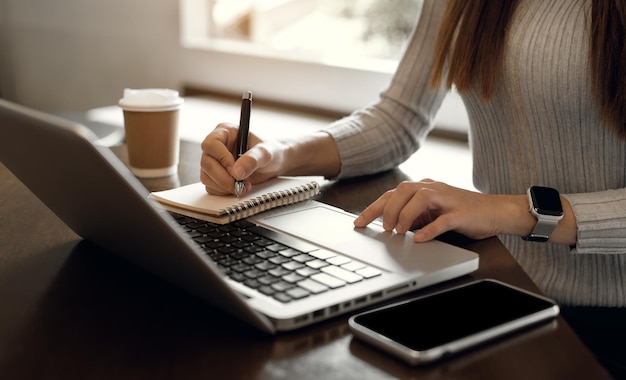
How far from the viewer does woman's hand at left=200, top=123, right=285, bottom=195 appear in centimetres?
91

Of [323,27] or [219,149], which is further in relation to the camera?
[323,27]

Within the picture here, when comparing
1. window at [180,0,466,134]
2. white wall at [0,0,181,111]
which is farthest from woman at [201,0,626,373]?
white wall at [0,0,181,111]

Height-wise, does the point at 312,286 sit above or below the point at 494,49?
below

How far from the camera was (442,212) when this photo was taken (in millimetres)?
820

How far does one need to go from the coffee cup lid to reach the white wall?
45.7 inches

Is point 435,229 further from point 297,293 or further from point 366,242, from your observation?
point 297,293

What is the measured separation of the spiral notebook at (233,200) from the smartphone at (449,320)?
0.93ft

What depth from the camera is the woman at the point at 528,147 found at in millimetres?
866

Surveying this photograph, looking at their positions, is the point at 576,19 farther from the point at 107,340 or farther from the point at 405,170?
the point at 107,340

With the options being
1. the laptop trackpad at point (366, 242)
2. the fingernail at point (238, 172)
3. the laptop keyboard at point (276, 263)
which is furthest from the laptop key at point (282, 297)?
the fingernail at point (238, 172)

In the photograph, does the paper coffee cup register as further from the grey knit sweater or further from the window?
the window

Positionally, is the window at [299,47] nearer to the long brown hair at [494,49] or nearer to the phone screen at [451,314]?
the long brown hair at [494,49]

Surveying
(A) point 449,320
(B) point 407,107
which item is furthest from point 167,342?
(B) point 407,107

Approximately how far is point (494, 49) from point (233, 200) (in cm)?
44
